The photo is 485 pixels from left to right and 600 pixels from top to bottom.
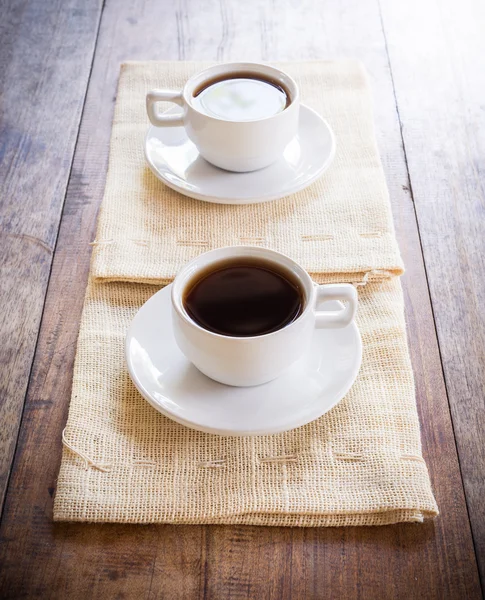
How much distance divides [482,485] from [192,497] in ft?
1.03

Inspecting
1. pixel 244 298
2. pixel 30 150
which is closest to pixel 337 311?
pixel 244 298

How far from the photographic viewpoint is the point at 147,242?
3.12 ft

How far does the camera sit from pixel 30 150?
115 cm

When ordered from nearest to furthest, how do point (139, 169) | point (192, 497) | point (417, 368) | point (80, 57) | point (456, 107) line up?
point (192, 497) → point (417, 368) → point (139, 169) → point (456, 107) → point (80, 57)

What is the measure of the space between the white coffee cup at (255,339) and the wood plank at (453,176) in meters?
0.20

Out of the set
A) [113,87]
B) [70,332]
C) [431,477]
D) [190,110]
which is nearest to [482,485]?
[431,477]

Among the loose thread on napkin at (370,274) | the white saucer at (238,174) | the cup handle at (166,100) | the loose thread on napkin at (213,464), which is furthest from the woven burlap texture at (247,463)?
the cup handle at (166,100)

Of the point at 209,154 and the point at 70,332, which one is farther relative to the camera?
the point at 209,154

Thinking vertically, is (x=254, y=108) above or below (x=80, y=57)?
above

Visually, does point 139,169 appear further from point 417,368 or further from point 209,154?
point 417,368

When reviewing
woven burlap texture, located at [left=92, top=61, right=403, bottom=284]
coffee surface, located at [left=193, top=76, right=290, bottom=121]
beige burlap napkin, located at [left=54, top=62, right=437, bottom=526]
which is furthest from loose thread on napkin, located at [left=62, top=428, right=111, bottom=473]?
coffee surface, located at [left=193, top=76, right=290, bottom=121]

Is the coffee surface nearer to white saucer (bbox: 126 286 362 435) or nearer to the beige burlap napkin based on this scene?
the beige burlap napkin

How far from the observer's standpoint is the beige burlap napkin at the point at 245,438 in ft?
2.22

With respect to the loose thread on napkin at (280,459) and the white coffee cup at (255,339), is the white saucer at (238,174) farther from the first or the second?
the loose thread on napkin at (280,459)
